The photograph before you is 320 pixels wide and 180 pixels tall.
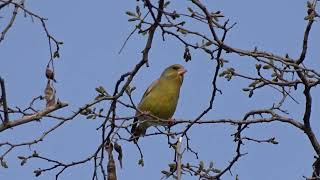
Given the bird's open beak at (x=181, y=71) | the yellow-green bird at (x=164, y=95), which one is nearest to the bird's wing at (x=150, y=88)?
the yellow-green bird at (x=164, y=95)

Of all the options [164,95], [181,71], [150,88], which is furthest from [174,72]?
[164,95]

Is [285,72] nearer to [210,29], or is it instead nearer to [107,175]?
[210,29]

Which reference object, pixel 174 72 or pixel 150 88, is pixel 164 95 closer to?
pixel 150 88

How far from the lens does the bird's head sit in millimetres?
8938

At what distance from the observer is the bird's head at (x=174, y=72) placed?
29.3 ft

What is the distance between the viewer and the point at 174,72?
29.7 feet

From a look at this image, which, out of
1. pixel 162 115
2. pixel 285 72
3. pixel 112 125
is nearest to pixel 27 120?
pixel 112 125

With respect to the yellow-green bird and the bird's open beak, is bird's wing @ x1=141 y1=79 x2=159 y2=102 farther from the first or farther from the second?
the bird's open beak

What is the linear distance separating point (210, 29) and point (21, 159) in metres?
1.48

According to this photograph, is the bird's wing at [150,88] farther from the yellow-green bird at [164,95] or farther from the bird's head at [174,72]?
the bird's head at [174,72]

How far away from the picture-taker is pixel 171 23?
454 centimetres

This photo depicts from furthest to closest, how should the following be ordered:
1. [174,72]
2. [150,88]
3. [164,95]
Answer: [174,72] → [150,88] → [164,95]

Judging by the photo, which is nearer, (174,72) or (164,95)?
(164,95)

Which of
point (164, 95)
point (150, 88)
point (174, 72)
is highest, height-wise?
point (174, 72)
